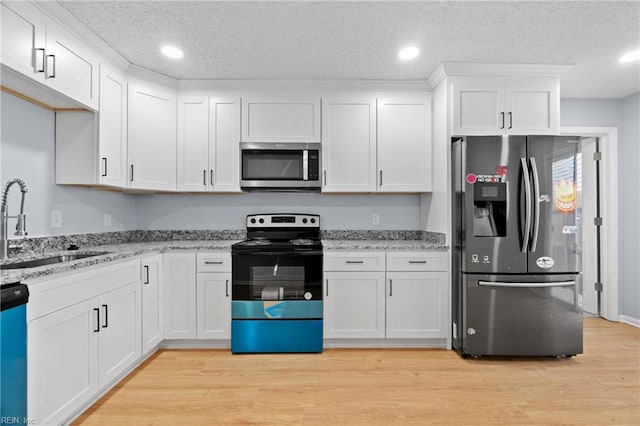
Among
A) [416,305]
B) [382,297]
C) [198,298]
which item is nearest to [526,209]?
[416,305]

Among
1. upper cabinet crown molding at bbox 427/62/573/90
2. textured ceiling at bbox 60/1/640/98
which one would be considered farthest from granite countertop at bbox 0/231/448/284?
textured ceiling at bbox 60/1/640/98

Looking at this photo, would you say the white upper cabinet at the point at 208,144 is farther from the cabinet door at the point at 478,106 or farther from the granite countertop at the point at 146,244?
the cabinet door at the point at 478,106

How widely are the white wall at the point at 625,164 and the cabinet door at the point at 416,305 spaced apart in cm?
228

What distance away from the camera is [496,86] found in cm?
293

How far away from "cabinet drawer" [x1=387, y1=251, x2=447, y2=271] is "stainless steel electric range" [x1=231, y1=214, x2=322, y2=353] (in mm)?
626

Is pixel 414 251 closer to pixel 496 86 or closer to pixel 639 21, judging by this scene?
pixel 496 86

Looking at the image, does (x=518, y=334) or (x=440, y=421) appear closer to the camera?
(x=440, y=421)

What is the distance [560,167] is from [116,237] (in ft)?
12.6

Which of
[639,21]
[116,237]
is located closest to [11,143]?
[116,237]

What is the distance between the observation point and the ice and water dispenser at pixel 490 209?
2.69 m

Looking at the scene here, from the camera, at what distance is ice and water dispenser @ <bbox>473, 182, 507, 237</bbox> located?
2.69 m

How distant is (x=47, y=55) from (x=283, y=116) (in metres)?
1.72

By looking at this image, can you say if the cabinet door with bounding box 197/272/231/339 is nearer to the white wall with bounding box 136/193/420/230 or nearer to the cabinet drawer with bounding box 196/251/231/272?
the cabinet drawer with bounding box 196/251/231/272

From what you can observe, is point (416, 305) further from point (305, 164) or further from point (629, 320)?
point (629, 320)
